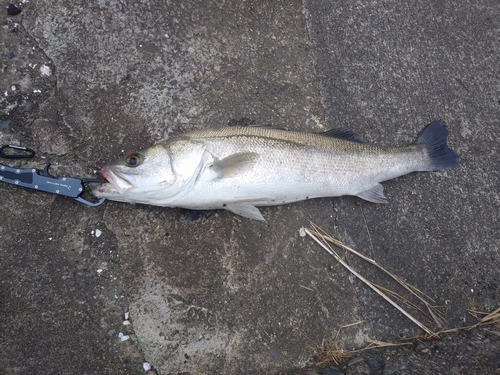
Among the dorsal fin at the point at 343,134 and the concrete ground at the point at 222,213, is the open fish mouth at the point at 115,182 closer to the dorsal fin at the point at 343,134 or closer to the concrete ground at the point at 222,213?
the concrete ground at the point at 222,213

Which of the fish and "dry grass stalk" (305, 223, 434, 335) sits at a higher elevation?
the fish

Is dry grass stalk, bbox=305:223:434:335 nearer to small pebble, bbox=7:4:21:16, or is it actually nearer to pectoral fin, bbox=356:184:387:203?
pectoral fin, bbox=356:184:387:203

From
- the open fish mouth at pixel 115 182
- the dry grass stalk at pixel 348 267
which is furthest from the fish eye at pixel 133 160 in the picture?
the dry grass stalk at pixel 348 267

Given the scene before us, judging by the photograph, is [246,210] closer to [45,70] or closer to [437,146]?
[437,146]

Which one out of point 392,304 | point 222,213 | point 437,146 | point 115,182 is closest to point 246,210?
point 222,213

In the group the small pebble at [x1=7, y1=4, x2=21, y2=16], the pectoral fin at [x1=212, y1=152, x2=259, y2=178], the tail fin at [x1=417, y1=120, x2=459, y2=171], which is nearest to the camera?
the pectoral fin at [x1=212, y1=152, x2=259, y2=178]

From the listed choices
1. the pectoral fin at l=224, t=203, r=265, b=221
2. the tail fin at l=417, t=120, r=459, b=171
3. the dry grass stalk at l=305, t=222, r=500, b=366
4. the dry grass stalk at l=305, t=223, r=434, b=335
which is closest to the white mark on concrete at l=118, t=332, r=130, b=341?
the pectoral fin at l=224, t=203, r=265, b=221

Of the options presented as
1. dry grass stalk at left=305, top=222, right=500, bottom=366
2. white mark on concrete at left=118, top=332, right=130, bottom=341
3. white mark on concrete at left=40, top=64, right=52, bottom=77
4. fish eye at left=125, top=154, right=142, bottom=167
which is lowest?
dry grass stalk at left=305, top=222, right=500, bottom=366

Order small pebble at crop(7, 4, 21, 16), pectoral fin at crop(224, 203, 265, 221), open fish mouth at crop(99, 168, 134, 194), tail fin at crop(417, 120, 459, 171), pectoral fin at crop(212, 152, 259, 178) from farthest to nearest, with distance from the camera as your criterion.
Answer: tail fin at crop(417, 120, 459, 171)
small pebble at crop(7, 4, 21, 16)
pectoral fin at crop(224, 203, 265, 221)
pectoral fin at crop(212, 152, 259, 178)
open fish mouth at crop(99, 168, 134, 194)
